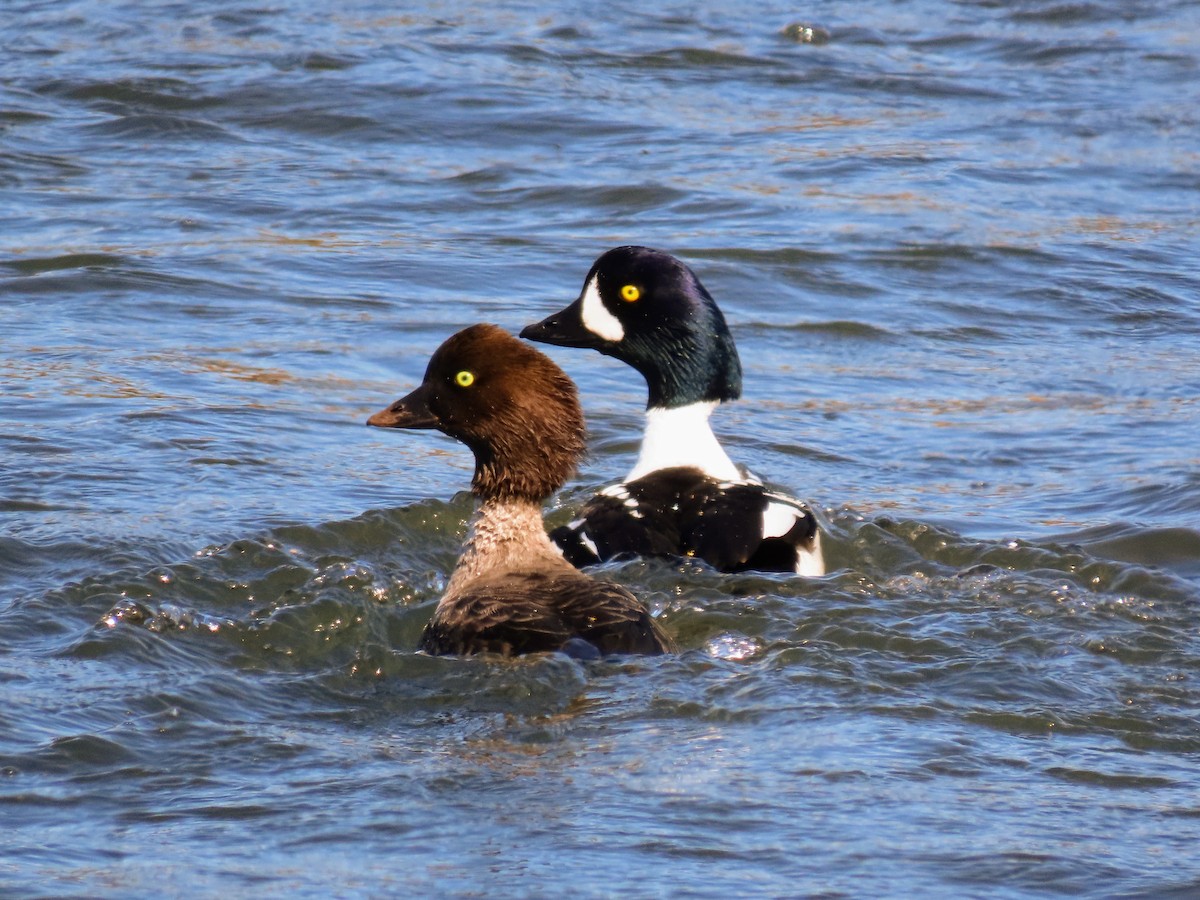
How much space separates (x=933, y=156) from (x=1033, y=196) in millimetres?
1097

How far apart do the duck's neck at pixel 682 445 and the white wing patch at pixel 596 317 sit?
37cm

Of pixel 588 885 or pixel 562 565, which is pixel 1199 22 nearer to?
pixel 562 565

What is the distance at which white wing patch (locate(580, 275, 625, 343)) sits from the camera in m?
8.03

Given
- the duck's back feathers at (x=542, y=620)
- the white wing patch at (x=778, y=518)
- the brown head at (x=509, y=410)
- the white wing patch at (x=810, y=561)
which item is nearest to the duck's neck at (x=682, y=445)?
the white wing patch at (x=778, y=518)

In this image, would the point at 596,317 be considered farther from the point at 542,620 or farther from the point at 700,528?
the point at 542,620

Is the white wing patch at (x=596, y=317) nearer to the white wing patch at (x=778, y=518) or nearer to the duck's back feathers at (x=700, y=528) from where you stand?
the duck's back feathers at (x=700, y=528)

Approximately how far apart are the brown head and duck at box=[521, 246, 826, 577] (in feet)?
2.52

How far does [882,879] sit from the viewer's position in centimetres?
451

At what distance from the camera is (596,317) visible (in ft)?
26.4

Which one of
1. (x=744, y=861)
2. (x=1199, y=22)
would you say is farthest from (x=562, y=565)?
(x=1199, y=22)

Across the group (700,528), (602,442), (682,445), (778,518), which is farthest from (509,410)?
(602,442)

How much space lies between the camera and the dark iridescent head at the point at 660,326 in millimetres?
7961

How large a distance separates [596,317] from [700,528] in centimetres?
135

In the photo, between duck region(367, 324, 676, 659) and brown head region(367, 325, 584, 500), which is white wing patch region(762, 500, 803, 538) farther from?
brown head region(367, 325, 584, 500)
